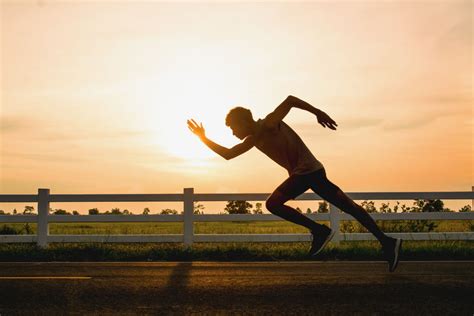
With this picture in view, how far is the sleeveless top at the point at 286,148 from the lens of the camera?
22.3ft

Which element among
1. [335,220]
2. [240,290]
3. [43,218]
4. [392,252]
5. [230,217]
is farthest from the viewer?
[43,218]

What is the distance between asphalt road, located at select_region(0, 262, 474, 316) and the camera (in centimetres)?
501

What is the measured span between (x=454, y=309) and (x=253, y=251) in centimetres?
622

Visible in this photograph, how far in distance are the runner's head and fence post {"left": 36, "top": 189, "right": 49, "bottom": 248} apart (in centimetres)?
778

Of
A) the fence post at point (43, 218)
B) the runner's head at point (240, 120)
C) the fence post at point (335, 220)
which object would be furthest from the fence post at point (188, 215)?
the runner's head at point (240, 120)

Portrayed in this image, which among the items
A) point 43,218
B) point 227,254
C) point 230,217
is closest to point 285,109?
point 227,254

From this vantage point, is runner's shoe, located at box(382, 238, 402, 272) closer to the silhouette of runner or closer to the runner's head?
the silhouette of runner

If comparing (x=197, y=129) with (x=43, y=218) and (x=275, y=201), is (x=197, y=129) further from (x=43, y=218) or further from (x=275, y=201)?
(x=43, y=218)

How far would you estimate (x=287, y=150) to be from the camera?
6.88m

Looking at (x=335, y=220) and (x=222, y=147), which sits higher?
(x=222, y=147)

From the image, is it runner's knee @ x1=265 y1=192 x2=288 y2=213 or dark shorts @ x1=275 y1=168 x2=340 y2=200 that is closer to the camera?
dark shorts @ x1=275 y1=168 x2=340 y2=200

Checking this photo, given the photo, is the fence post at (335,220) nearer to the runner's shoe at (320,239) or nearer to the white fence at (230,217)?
the white fence at (230,217)

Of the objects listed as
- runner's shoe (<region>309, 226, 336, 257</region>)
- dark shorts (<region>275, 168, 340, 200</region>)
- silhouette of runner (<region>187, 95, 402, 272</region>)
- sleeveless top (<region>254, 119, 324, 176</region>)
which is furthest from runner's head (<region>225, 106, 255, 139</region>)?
runner's shoe (<region>309, 226, 336, 257</region>)

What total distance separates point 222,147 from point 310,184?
1.11 meters
